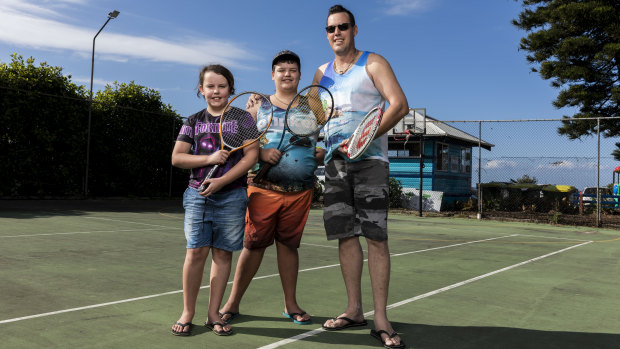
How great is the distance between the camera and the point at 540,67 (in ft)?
76.0

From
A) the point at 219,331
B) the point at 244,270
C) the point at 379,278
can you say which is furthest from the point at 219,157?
the point at 379,278

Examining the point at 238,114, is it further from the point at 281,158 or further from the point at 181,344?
the point at 181,344

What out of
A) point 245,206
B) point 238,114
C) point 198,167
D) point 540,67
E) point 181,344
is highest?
point 540,67

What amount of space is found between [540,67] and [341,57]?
22228 millimetres

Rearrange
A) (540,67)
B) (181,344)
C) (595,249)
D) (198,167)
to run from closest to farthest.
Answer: (181,344)
(198,167)
(595,249)
(540,67)

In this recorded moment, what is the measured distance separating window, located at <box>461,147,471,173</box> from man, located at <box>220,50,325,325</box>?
906 inches

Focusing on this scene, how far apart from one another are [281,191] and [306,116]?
57 cm

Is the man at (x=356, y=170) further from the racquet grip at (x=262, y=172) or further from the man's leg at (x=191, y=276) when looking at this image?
the man's leg at (x=191, y=276)

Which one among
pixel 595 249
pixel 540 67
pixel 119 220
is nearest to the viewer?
pixel 595 249

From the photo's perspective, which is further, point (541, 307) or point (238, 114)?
point (541, 307)

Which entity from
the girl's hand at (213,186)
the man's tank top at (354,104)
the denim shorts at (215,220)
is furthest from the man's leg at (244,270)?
the man's tank top at (354,104)

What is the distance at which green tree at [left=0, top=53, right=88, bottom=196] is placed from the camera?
54.3ft

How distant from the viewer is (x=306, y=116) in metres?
3.77

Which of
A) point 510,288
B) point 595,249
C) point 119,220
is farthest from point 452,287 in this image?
point 119,220
